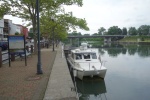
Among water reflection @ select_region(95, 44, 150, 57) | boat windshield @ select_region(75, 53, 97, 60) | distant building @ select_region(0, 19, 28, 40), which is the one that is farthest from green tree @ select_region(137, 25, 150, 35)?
boat windshield @ select_region(75, 53, 97, 60)

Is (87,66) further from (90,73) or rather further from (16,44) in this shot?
(16,44)

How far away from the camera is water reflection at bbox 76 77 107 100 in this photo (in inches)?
532

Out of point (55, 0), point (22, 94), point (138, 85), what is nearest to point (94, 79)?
point (138, 85)

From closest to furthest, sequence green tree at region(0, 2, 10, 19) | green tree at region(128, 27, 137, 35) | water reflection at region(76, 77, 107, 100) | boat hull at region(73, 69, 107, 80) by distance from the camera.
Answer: water reflection at region(76, 77, 107, 100), boat hull at region(73, 69, 107, 80), green tree at region(0, 2, 10, 19), green tree at region(128, 27, 137, 35)

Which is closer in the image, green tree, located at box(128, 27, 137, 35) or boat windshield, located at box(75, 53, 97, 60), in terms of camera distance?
boat windshield, located at box(75, 53, 97, 60)

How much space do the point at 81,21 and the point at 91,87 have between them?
65.1ft

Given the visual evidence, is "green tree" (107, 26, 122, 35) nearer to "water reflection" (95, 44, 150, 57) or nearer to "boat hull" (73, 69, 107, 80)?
A: "water reflection" (95, 44, 150, 57)

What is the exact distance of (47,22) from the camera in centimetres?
3538

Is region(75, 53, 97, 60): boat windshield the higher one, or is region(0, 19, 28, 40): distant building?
region(0, 19, 28, 40): distant building

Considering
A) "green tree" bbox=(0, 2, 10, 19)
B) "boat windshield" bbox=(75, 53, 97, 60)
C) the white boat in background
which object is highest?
"green tree" bbox=(0, 2, 10, 19)

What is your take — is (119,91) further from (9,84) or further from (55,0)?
(55,0)

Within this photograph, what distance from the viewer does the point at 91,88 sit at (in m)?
15.4

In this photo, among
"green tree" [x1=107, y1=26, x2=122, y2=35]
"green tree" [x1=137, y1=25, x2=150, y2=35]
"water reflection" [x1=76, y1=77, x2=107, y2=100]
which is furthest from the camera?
"green tree" [x1=107, y1=26, x2=122, y2=35]

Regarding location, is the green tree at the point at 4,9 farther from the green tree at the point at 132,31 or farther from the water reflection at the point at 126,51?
the green tree at the point at 132,31
